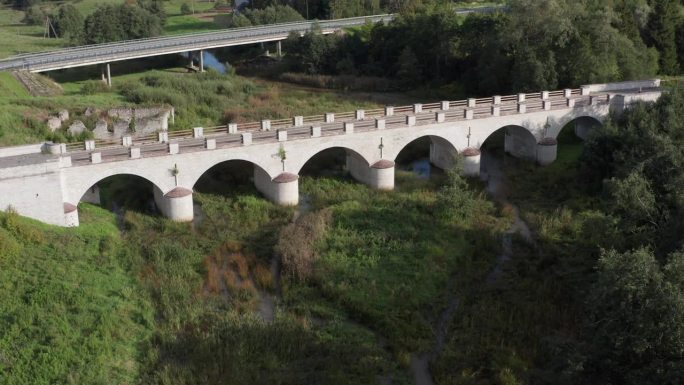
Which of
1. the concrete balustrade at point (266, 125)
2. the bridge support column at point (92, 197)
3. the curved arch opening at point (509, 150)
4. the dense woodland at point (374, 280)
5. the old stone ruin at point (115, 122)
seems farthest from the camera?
the old stone ruin at point (115, 122)

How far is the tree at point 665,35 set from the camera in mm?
59938

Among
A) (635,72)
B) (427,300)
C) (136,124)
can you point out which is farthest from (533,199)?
(136,124)

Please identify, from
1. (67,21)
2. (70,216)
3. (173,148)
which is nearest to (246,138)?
(173,148)

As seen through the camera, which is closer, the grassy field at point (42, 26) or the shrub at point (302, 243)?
the shrub at point (302, 243)

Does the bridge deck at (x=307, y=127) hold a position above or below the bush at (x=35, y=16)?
below

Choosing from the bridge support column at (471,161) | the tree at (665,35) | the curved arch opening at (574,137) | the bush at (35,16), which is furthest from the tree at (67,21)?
the tree at (665,35)

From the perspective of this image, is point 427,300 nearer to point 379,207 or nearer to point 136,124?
point 379,207

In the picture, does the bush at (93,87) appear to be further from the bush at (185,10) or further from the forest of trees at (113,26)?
the bush at (185,10)

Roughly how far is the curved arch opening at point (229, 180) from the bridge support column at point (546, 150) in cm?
1733

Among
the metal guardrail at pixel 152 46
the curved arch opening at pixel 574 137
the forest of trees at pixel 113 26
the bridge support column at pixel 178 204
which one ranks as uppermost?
the forest of trees at pixel 113 26

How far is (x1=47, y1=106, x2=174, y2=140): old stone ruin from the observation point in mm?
45369

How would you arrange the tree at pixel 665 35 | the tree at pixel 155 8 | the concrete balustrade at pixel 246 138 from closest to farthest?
the concrete balustrade at pixel 246 138 < the tree at pixel 665 35 < the tree at pixel 155 8

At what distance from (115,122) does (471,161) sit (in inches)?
980

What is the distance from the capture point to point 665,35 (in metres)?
60.0
